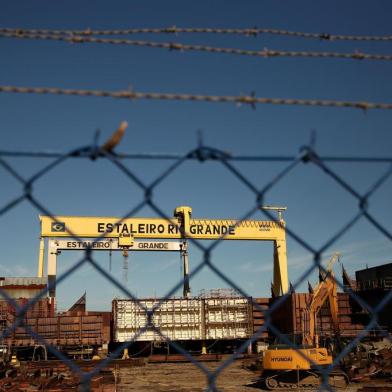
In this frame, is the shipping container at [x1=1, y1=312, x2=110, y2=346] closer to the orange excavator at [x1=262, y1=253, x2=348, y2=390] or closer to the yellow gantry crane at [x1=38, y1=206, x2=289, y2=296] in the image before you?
the yellow gantry crane at [x1=38, y1=206, x2=289, y2=296]

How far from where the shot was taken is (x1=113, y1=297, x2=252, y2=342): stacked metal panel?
23.8 metres

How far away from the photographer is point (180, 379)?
1664 centimetres

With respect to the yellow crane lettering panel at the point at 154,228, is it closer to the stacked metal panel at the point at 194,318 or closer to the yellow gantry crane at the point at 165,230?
the yellow gantry crane at the point at 165,230

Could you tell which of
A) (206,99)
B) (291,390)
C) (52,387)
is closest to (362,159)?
(206,99)

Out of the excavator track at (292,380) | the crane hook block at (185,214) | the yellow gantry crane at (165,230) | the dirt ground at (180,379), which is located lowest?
the dirt ground at (180,379)

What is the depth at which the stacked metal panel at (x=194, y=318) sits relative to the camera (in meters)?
23.8

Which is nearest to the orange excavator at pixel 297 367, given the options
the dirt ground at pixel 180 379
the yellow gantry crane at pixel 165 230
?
the dirt ground at pixel 180 379

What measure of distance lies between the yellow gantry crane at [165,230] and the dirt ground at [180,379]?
7581mm

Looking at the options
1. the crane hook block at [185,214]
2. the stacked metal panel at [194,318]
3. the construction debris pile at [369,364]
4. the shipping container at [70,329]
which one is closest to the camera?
the construction debris pile at [369,364]

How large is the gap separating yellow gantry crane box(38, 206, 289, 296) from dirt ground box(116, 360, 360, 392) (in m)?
7.58

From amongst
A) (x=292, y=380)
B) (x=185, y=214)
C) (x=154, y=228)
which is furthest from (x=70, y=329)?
(x=292, y=380)

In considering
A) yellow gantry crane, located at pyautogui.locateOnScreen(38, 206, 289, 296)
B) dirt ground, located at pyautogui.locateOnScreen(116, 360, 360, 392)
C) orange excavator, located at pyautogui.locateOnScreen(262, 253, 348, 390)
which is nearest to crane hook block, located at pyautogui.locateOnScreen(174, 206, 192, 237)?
yellow gantry crane, located at pyautogui.locateOnScreen(38, 206, 289, 296)

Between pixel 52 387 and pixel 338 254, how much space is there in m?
12.3

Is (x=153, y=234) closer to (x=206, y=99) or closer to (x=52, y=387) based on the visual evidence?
(x=52, y=387)
